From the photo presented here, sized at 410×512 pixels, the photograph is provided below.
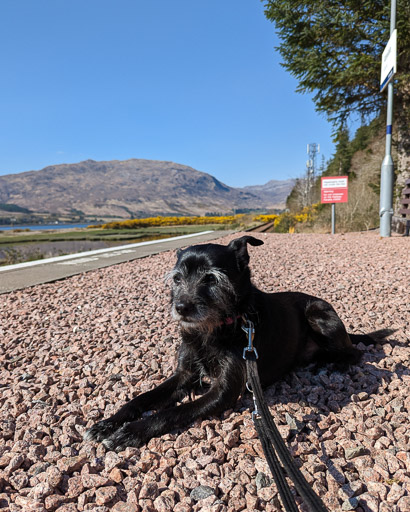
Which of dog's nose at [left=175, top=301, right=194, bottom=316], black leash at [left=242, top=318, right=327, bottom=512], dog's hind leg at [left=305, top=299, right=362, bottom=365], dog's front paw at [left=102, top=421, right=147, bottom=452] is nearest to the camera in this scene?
black leash at [left=242, top=318, right=327, bottom=512]

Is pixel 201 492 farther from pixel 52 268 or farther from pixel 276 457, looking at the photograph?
pixel 52 268

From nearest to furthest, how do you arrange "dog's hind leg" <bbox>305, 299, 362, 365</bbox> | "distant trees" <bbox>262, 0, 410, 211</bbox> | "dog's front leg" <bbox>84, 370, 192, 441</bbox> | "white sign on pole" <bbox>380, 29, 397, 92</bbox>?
1. "dog's front leg" <bbox>84, 370, 192, 441</bbox>
2. "dog's hind leg" <bbox>305, 299, 362, 365</bbox>
3. "white sign on pole" <bbox>380, 29, 397, 92</bbox>
4. "distant trees" <bbox>262, 0, 410, 211</bbox>

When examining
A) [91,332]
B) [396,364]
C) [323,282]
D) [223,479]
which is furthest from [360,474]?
[323,282]

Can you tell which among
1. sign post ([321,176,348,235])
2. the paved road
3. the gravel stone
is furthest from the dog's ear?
sign post ([321,176,348,235])

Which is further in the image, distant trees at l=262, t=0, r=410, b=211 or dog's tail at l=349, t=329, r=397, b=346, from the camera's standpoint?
distant trees at l=262, t=0, r=410, b=211

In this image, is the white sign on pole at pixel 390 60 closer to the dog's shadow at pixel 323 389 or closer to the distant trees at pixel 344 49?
the distant trees at pixel 344 49

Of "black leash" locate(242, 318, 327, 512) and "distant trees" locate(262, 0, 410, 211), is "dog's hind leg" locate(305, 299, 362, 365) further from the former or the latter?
"distant trees" locate(262, 0, 410, 211)

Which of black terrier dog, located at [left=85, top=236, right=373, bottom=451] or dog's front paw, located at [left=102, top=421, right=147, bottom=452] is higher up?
black terrier dog, located at [left=85, top=236, right=373, bottom=451]

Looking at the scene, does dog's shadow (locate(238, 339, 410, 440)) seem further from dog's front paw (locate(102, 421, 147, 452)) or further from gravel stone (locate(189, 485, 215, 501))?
dog's front paw (locate(102, 421, 147, 452))

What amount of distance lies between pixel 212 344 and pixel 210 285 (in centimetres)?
44

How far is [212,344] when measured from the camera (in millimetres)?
2584

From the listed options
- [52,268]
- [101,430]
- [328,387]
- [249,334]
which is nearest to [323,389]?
[328,387]

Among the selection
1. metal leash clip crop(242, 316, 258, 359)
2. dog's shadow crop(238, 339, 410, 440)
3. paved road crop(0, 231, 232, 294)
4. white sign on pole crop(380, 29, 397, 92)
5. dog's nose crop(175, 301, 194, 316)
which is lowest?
dog's shadow crop(238, 339, 410, 440)

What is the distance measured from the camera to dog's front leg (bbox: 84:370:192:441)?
2281 mm
